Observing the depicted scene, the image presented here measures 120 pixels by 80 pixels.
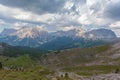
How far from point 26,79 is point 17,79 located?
310 cm

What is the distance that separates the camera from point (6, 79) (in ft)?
293

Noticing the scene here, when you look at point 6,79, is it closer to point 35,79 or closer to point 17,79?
point 17,79

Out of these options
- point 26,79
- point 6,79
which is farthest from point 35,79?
point 6,79

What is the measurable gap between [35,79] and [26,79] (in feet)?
10.7

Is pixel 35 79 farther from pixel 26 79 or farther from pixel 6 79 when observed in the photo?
pixel 6 79

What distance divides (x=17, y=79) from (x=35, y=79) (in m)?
6.34

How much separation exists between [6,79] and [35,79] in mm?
10352

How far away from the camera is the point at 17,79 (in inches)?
3612

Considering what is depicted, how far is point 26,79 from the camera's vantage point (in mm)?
92500

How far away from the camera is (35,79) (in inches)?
3691

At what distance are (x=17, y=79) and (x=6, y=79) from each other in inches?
163

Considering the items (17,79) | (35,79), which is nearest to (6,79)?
(17,79)
